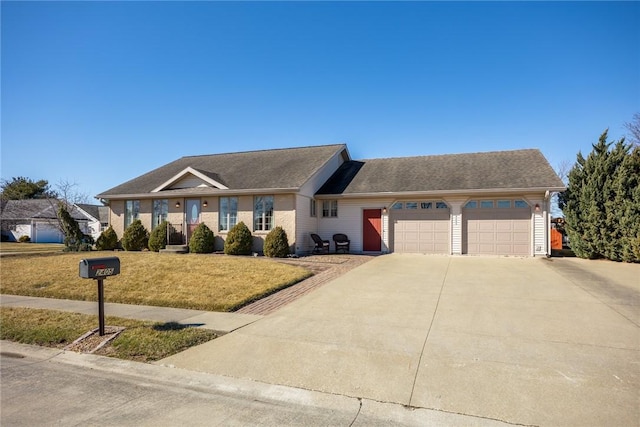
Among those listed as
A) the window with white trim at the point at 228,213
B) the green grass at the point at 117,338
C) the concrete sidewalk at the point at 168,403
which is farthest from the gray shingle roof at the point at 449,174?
the concrete sidewalk at the point at 168,403

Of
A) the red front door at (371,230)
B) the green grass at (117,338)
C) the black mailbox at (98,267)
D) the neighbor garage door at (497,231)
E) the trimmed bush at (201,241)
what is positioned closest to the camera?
the green grass at (117,338)

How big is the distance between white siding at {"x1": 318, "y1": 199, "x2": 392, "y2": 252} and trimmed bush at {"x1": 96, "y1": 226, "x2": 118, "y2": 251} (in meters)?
11.6

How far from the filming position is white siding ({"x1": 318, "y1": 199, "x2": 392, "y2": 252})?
1741cm

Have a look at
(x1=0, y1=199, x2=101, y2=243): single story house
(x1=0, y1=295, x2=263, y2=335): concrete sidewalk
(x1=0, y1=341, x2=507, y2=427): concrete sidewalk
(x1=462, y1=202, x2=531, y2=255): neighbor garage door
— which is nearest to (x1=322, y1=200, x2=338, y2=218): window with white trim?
(x1=462, y1=202, x2=531, y2=255): neighbor garage door

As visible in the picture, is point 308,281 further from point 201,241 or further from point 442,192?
point 442,192

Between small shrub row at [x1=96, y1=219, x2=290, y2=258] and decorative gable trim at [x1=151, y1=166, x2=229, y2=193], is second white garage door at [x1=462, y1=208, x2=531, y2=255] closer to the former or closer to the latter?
small shrub row at [x1=96, y1=219, x2=290, y2=258]

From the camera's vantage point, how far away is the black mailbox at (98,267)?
18.4 ft

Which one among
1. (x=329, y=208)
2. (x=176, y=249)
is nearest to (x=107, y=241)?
(x=176, y=249)

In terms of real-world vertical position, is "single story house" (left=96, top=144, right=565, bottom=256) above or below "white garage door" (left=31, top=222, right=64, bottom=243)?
above

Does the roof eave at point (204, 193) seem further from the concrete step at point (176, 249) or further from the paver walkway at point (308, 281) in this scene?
the paver walkway at point (308, 281)

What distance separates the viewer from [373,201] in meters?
17.6

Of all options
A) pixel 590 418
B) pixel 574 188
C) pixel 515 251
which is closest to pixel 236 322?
pixel 590 418

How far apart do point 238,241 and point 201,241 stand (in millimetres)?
2087

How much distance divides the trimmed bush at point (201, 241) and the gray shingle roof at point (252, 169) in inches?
86.1
